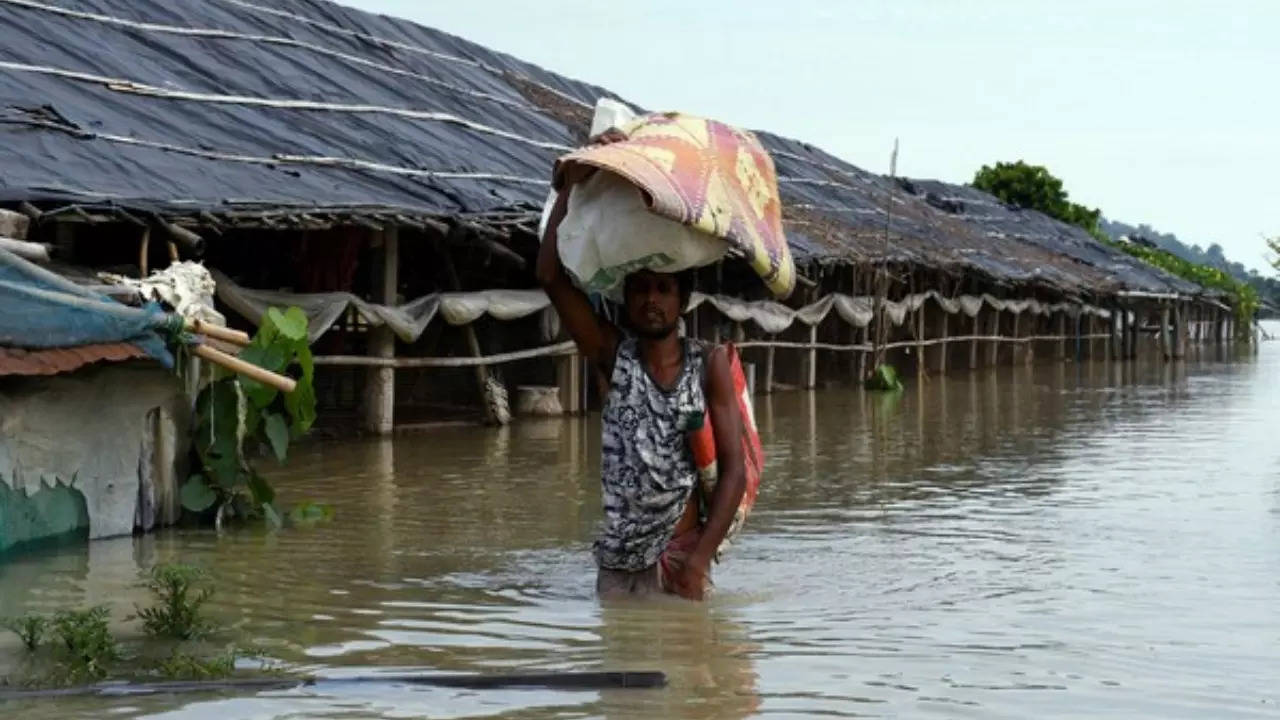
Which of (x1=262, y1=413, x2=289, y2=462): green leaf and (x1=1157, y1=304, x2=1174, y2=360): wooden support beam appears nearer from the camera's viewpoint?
(x1=262, y1=413, x2=289, y2=462): green leaf

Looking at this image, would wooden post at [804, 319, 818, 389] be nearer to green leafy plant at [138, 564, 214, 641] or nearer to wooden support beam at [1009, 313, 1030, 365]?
wooden support beam at [1009, 313, 1030, 365]

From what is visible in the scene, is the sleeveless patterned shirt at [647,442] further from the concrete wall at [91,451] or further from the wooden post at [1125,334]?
the wooden post at [1125,334]

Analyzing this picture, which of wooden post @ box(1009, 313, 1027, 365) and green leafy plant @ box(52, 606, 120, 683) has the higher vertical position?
wooden post @ box(1009, 313, 1027, 365)

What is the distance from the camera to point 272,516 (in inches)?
366

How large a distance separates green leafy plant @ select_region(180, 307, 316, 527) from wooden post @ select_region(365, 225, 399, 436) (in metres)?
5.41

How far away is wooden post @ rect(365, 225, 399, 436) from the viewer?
1481 cm

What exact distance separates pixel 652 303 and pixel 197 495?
3650 millimetres

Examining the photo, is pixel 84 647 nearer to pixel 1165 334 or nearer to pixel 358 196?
pixel 358 196

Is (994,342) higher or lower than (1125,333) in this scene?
lower

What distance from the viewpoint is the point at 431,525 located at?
32.1ft

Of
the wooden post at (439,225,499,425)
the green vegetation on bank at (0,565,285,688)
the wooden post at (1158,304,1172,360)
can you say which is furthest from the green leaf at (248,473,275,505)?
the wooden post at (1158,304,1172,360)

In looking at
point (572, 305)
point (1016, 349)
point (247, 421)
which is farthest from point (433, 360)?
point (1016, 349)

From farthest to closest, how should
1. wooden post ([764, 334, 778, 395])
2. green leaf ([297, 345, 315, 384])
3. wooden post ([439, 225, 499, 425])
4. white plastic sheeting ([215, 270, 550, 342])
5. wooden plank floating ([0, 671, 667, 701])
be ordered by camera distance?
1. wooden post ([764, 334, 778, 395])
2. wooden post ([439, 225, 499, 425])
3. white plastic sheeting ([215, 270, 550, 342])
4. green leaf ([297, 345, 315, 384])
5. wooden plank floating ([0, 671, 667, 701])

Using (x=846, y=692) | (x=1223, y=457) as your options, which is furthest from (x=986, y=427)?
(x=846, y=692)
